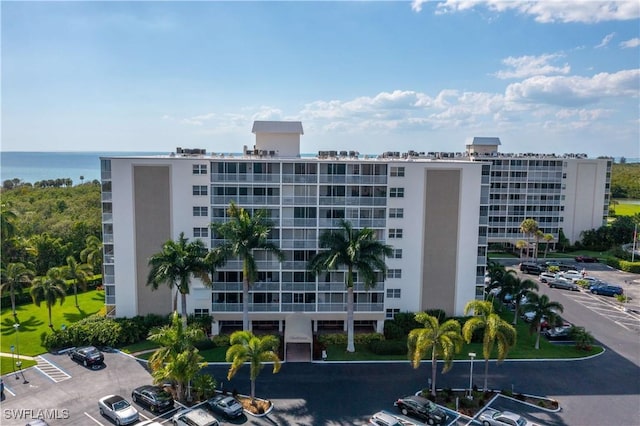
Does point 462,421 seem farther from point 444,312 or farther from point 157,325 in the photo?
point 157,325

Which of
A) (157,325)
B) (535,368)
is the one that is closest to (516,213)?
(535,368)

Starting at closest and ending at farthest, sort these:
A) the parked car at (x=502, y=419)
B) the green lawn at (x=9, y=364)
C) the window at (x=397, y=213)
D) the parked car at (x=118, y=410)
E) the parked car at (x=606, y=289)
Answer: the parked car at (x=502, y=419), the parked car at (x=118, y=410), the green lawn at (x=9, y=364), the window at (x=397, y=213), the parked car at (x=606, y=289)

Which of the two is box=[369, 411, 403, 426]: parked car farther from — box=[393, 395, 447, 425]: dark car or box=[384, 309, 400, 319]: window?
box=[384, 309, 400, 319]: window

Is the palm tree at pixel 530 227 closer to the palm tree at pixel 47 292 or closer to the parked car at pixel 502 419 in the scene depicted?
the parked car at pixel 502 419

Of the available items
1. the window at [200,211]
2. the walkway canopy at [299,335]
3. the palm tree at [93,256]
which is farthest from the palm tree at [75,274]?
the walkway canopy at [299,335]

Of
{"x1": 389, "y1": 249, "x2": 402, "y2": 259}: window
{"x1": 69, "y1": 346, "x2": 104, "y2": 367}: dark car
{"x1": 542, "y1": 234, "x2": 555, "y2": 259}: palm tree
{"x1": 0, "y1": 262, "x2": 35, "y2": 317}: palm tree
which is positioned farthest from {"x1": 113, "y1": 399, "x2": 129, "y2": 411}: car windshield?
{"x1": 542, "y1": 234, "x2": 555, "y2": 259}: palm tree
